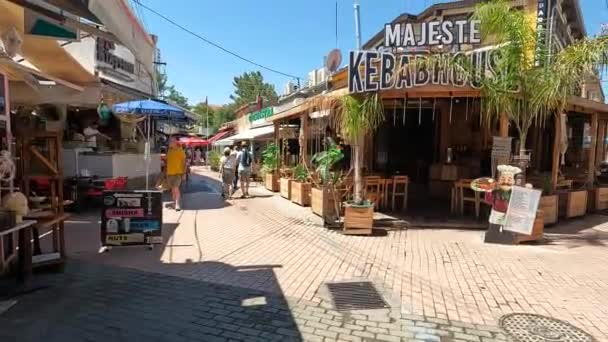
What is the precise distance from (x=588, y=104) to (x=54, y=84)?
35.4 ft

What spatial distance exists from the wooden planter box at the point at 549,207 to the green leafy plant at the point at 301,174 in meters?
5.37

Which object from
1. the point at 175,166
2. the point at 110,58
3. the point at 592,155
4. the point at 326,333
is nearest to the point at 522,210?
the point at 326,333

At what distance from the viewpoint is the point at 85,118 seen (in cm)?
1249

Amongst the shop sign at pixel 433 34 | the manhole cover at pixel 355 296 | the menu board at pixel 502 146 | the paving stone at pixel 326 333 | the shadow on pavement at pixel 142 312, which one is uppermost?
the shop sign at pixel 433 34

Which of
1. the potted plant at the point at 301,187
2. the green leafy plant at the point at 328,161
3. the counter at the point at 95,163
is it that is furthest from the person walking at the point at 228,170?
the green leafy plant at the point at 328,161

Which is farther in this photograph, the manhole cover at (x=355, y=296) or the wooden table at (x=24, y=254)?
the wooden table at (x=24, y=254)

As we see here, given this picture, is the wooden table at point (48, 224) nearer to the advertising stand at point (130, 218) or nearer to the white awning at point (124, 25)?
the advertising stand at point (130, 218)

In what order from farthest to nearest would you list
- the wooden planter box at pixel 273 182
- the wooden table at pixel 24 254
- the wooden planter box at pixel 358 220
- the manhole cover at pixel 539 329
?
the wooden planter box at pixel 273 182 < the wooden planter box at pixel 358 220 < the wooden table at pixel 24 254 < the manhole cover at pixel 539 329

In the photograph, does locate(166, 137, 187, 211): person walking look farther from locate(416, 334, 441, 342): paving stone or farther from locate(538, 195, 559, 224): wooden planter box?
locate(538, 195, 559, 224): wooden planter box

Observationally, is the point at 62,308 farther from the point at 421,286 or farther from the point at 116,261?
the point at 421,286

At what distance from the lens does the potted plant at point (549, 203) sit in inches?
326

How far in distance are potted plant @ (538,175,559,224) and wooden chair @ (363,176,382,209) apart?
3304 millimetres

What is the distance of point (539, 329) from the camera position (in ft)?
12.3

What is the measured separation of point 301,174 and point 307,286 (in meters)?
6.28
